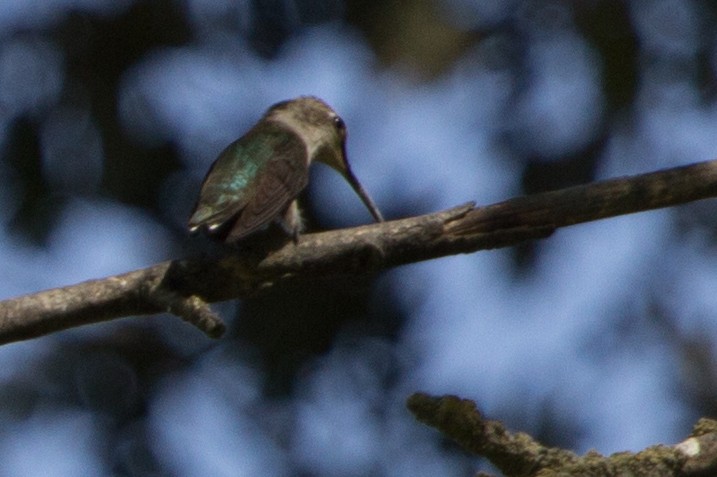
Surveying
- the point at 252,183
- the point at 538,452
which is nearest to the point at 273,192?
the point at 252,183

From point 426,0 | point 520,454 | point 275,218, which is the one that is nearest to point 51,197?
point 426,0

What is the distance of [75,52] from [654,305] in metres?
3.83

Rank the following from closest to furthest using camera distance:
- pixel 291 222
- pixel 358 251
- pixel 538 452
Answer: pixel 538 452 → pixel 358 251 → pixel 291 222

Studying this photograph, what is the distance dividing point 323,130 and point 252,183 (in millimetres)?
1358

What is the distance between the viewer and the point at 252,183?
5559 millimetres

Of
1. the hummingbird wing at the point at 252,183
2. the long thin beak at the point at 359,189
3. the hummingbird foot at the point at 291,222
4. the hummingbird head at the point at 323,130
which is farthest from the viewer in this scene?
the long thin beak at the point at 359,189

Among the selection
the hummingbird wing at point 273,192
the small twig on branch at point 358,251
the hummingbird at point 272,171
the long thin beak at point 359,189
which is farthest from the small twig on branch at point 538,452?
the long thin beak at point 359,189

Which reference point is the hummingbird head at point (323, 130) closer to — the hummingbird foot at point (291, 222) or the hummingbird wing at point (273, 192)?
the hummingbird wing at point (273, 192)

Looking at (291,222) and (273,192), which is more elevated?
(273,192)

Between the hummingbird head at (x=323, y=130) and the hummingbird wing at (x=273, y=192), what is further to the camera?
the hummingbird head at (x=323, y=130)

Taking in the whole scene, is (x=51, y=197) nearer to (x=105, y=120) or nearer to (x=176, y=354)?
(x=105, y=120)

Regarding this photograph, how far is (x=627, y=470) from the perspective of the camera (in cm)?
345

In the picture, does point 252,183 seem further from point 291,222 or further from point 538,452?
point 538,452

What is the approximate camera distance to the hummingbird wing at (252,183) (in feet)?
17.0
